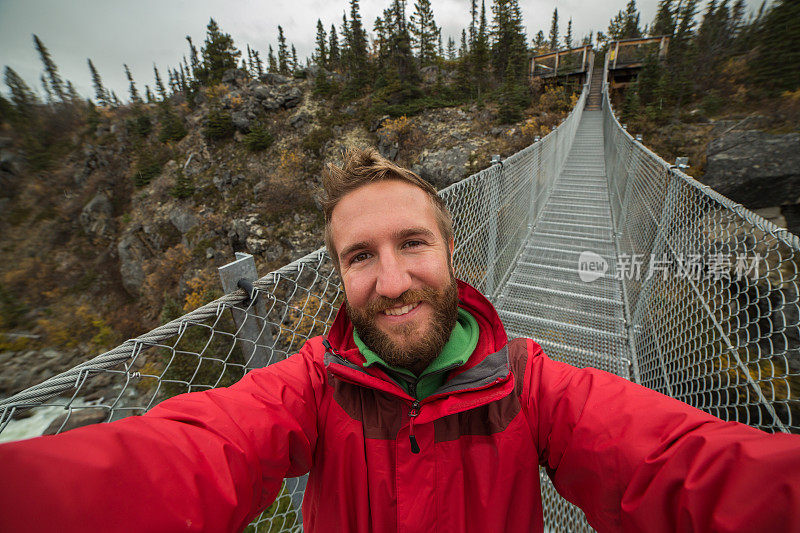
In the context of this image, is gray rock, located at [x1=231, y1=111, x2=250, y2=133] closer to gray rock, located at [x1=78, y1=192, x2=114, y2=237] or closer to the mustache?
gray rock, located at [x1=78, y1=192, x2=114, y2=237]

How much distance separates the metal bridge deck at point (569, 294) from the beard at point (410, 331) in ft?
7.01

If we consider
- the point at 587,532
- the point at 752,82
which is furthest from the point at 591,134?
the point at 587,532

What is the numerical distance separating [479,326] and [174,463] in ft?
3.70

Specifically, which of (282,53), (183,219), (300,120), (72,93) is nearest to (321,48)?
(282,53)

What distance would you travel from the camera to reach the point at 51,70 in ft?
139

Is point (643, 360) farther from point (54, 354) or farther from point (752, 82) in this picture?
point (54, 354)

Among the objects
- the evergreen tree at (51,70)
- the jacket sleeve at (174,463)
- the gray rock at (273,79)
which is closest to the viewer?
the jacket sleeve at (174,463)

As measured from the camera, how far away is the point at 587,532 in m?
1.86

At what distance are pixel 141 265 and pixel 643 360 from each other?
34.4m

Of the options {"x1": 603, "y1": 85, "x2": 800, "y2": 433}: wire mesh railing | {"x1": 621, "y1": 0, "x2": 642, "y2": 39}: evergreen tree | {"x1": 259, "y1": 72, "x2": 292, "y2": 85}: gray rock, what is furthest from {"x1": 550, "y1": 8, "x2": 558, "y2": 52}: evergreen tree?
{"x1": 603, "y1": 85, "x2": 800, "y2": 433}: wire mesh railing

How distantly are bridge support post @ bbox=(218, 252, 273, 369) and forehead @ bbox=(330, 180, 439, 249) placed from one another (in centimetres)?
40

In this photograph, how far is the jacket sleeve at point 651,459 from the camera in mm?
626

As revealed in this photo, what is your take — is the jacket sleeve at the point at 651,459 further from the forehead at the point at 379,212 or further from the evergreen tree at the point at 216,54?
the evergreen tree at the point at 216,54

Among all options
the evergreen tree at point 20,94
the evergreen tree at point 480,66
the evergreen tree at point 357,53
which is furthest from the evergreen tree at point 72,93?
the evergreen tree at point 480,66
